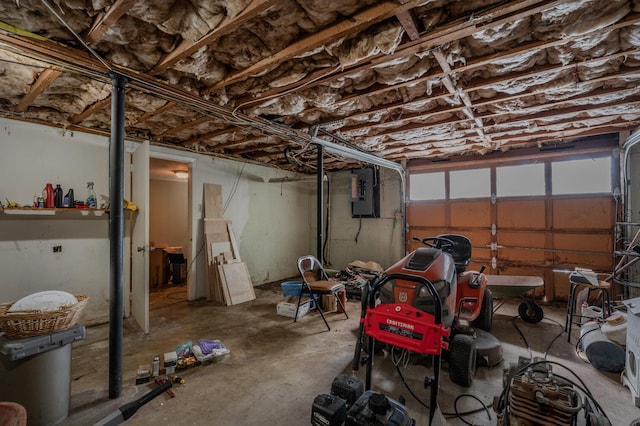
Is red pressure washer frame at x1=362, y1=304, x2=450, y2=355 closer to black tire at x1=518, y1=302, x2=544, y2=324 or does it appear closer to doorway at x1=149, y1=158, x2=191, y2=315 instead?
black tire at x1=518, y1=302, x2=544, y2=324

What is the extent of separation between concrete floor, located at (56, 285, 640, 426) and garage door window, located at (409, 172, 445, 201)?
2564 millimetres

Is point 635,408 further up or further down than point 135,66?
further down

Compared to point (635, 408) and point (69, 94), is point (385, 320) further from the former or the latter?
point (69, 94)

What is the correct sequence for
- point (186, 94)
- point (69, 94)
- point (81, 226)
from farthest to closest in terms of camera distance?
point (81, 226) → point (69, 94) → point (186, 94)

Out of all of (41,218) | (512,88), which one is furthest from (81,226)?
(512,88)

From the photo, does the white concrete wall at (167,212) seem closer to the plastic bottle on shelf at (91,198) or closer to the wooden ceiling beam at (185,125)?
the plastic bottle on shelf at (91,198)

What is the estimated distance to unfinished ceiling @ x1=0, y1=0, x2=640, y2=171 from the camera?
175cm

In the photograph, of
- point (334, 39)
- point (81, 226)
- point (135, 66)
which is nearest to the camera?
point (334, 39)

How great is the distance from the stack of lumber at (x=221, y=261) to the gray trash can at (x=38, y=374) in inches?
101

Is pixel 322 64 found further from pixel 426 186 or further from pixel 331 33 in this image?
pixel 426 186

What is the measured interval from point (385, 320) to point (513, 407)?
0.74 m

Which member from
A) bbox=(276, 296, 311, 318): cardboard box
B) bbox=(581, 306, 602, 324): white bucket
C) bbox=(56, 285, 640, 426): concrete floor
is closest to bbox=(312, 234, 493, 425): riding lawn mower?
bbox=(56, 285, 640, 426): concrete floor

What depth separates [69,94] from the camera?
2.80m

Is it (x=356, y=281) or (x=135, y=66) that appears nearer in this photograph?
(x=135, y=66)
